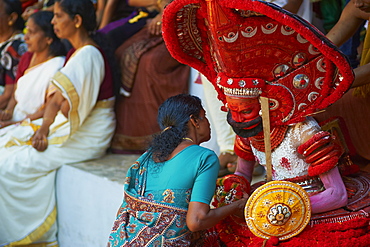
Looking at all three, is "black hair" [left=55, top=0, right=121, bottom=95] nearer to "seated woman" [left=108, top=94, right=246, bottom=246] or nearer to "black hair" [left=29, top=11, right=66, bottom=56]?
"black hair" [left=29, top=11, right=66, bottom=56]

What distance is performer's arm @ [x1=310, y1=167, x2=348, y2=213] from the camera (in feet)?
6.45

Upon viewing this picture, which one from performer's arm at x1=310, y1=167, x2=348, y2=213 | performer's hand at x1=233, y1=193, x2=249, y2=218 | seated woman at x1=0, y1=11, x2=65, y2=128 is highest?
performer's arm at x1=310, y1=167, x2=348, y2=213

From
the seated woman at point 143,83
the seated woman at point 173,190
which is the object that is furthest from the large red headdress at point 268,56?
the seated woman at point 143,83

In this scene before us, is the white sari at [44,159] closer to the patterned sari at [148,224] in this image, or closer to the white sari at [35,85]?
the white sari at [35,85]

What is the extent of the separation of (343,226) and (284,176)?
306mm

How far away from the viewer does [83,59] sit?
4098 mm

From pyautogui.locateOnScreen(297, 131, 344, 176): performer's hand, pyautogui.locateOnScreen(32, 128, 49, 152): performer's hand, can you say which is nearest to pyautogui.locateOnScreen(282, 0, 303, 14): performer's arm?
pyautogui.locateOnScreen(297, 131, 344, 176): performer's hand

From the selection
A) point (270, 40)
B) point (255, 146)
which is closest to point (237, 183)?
point (255, 146)

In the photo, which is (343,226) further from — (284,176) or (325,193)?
(284,176)

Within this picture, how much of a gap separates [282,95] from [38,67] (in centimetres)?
320

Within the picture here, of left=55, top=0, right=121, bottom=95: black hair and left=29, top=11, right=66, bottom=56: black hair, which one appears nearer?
left=55, top=0, right=121, bottom=95: black hair

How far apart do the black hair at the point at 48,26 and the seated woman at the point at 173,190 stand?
9.19 feet

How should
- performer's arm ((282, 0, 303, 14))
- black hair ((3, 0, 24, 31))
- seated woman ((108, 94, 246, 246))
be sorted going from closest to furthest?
seated woman ((108, 94, 246, 246)), performer's arm ((282, 0, 303, 14)), black hair ((3, 0, 24, 31))

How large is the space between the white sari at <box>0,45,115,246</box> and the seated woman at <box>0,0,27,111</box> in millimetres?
1123
